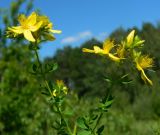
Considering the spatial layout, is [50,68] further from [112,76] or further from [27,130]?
[27,130]

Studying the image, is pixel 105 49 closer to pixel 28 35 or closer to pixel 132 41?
pixel 132 41

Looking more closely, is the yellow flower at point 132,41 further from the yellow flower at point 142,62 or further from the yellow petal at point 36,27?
the yellow petal at point 36,27

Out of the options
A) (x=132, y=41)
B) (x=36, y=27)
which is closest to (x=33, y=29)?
(x=36, y=27)

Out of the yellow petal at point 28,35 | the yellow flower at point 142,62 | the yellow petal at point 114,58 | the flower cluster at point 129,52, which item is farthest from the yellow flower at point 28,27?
the yellow flower at point 142,62

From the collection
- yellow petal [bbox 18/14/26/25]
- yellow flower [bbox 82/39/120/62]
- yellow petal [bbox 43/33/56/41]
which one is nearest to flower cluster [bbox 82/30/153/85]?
yellow flower [bbox 82/39/120/62]

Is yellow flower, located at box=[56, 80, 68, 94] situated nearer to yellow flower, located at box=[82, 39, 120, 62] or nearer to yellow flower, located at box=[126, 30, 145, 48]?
yellow flower, located at box=[82, 39, 120, 62]

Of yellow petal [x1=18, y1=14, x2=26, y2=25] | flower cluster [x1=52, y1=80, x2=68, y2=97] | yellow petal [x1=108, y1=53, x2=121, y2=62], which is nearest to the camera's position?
yellow petal [x1=108, y1=53, x2=121, y2=62]
